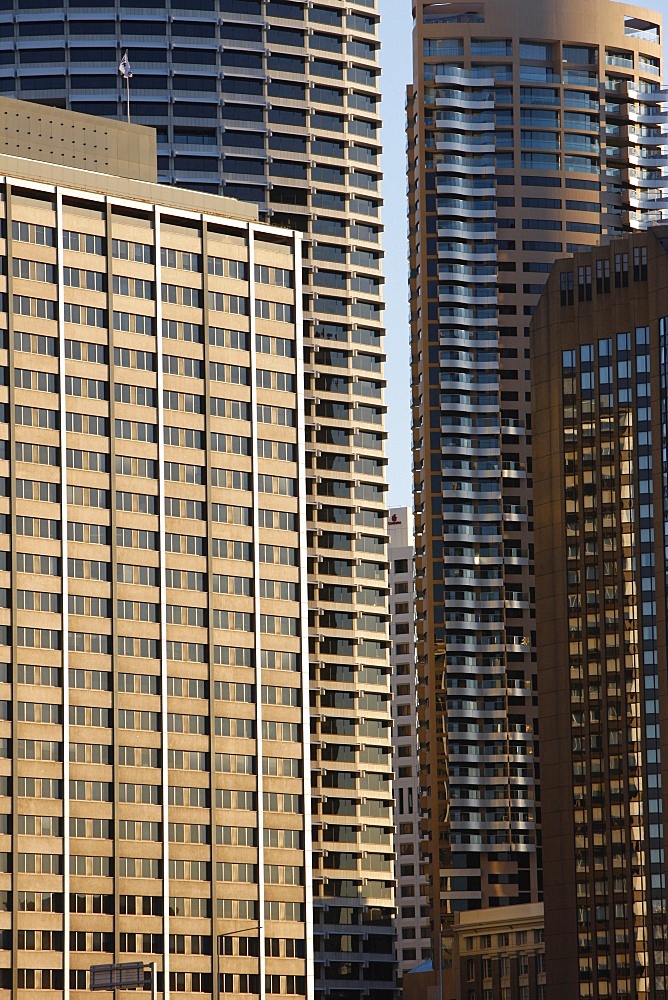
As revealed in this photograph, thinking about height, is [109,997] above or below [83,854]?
below

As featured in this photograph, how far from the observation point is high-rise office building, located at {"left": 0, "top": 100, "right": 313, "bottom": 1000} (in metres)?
162

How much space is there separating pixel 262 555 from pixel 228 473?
7.02 m

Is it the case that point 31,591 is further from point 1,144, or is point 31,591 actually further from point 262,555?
point 1,144

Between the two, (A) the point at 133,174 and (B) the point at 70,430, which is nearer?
(B) the point at 70,430

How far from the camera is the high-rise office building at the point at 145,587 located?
162 m

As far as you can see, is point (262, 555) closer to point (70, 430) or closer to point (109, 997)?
point (70, 430)

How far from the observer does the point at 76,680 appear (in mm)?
164625

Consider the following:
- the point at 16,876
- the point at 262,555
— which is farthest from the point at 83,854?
the point at 262,555

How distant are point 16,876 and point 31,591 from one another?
20.4 meters

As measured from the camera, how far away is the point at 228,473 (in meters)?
176

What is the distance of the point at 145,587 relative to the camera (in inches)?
6683

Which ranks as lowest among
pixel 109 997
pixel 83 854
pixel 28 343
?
pixel 109 997

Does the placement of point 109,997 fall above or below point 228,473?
below

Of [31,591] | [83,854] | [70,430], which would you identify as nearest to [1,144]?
[70,430]
